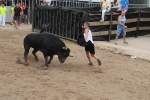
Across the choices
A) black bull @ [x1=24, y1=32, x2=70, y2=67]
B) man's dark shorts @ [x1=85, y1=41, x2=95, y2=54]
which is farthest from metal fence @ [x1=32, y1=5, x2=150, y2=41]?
black bull @ [x1=24, y1=32, x2=70, y2=67]

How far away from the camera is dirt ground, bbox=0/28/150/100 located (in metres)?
7.39

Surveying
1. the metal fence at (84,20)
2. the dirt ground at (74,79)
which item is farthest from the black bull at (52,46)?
the metal fence at (84,20)

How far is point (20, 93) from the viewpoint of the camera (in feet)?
23.9

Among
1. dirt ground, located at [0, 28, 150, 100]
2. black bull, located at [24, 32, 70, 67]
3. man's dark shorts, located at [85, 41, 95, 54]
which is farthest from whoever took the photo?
man's dark shorts, located at [85, 41, 95, 54]

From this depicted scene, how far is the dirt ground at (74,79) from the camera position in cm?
739

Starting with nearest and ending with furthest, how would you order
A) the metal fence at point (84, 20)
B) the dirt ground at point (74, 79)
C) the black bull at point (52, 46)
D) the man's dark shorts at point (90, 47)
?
the dirt ground at point (74, 79) < the black bull at point (52, 46) < the man's dark shorts at point (90, 47) < the metal fence at point (84, 20)

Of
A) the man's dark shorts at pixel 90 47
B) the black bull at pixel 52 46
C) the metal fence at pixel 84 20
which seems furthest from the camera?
the metal fence at pixel 84 20

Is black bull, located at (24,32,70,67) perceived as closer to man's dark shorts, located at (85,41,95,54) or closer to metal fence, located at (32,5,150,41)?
man's dark shorts, located at (85,41,95,54)

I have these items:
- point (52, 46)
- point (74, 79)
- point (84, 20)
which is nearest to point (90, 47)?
point (52, 46)

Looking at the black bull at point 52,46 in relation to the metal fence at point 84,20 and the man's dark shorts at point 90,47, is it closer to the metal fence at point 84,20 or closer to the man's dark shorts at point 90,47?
the man's dark shorts at point 90,47

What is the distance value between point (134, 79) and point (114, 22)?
7090 mm

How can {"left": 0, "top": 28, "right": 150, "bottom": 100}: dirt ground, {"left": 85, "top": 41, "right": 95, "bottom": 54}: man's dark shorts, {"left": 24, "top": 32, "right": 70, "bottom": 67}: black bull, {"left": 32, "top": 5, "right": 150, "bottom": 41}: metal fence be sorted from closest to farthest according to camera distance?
1. {"left": 0, "top": 28, "right": 150, "bottom": 100}: dirt ground
2. {"left": 24, "top": 32, "right": 70, "bottom": 67}: black bull
3. {"left": 85, "top": 41, "right": 95, "bottom": 54}: man's dark shorts
4. {"left": 32, "top": 5, "right": 150, "bottom": 41}: metal fence

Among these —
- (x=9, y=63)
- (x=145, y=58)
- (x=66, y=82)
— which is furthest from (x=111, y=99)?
(x=145, y=58)

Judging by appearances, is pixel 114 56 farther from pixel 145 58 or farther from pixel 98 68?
pixel 98 68
